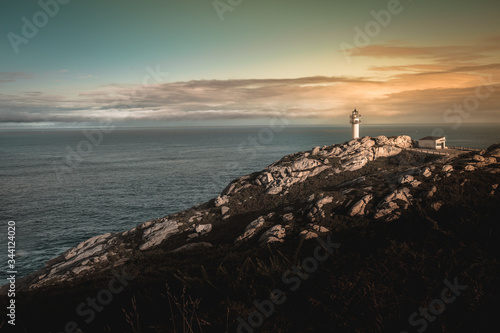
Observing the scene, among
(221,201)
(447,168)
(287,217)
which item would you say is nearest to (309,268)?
(287,217)

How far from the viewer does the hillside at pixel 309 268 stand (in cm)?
652

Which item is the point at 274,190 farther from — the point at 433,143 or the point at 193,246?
the point at 433,143

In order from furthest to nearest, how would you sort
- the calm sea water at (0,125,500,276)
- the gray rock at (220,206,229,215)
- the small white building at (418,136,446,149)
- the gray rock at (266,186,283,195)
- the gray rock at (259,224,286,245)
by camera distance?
the small white building at (418,136,446,149) < the calm sea water at (0,125,500,276) < the gray rock at (266,186,283,195) < the gray rock at (220,206,229,215) < the gray rock at (259,224,286,245)

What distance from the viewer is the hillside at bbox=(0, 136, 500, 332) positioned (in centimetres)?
652

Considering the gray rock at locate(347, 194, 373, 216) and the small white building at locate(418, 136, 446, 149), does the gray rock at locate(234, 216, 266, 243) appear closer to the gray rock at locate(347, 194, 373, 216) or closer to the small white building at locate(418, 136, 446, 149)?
the gray rock at locate(347, 194, 373, 216)

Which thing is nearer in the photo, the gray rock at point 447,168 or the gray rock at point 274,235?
the gray rock at point 274,235

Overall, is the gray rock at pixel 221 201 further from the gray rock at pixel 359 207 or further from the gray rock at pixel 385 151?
the gray rock at pixel 385 151

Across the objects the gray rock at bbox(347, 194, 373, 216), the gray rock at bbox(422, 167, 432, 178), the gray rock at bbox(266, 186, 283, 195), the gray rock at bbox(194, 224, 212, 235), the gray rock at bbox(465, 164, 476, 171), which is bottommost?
the gray rock at bbox(194, 224, 212, 235)

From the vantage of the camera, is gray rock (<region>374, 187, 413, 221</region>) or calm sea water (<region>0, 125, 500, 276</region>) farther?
calm sea water (<region>0, 125, 500, 276</region>)

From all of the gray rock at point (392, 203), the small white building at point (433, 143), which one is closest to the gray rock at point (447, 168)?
the gray rock at point (392, 203)

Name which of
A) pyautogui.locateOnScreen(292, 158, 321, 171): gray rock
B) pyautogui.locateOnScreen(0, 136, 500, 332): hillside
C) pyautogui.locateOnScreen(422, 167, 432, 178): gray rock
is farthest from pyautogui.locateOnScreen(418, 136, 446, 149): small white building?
pyautogui.locateOnScreen(422, 167, 432, 178): gray rock

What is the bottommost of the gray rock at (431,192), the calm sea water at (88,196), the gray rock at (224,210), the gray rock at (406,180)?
the calm sea water at (88,196)

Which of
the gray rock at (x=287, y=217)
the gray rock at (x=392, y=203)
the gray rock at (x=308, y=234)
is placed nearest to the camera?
the gray rock at (x=308, y=234)

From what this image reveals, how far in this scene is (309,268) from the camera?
9.02 m
